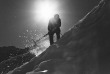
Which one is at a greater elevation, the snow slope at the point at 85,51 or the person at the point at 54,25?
the person at the point at 54,25

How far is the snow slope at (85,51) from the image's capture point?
778 centimetres

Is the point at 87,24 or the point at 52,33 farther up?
the point at 52,33

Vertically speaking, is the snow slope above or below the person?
below

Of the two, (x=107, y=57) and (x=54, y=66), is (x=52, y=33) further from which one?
(x=107, y=57)

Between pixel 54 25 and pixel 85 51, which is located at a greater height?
pixel 54 25

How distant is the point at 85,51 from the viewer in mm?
8477

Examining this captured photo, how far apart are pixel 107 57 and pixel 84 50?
121 centimetres

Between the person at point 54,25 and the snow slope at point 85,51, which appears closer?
the snow slope at point 85,51

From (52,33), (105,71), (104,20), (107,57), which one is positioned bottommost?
(105,71)

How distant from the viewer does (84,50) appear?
858 cm

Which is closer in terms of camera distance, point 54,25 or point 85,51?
point 85,51

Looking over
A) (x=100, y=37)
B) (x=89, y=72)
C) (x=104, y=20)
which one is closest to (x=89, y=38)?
(x=100, y=37)

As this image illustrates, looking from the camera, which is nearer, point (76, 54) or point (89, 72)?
point (89, 72)

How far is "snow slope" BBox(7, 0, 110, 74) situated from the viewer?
7.78m
